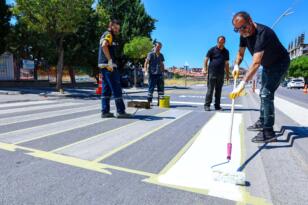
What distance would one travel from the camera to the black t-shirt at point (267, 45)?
3373 mm

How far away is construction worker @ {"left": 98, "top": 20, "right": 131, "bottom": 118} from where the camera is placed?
5637mm

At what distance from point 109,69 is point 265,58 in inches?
124

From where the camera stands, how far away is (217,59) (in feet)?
24.0

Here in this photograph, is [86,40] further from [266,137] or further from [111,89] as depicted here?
[266,137]

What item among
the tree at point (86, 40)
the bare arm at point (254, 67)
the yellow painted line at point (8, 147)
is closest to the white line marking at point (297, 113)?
the bare arm at point (254, 67)

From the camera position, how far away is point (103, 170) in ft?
8.95

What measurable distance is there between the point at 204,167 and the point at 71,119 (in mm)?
3533

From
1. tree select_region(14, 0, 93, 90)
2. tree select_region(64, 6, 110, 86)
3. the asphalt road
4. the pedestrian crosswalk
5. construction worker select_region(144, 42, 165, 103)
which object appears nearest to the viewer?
the asphalt road

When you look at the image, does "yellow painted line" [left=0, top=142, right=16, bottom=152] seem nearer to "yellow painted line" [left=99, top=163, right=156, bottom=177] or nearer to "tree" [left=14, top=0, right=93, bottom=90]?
"yellow painted line" [left=99, top=163, right=156, bottom=177]

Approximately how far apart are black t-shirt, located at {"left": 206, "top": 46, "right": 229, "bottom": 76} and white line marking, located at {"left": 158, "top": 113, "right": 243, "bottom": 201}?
10.6 feet

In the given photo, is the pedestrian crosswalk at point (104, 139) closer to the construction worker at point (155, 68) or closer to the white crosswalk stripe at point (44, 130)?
the white crosswalk stripe at point (44, 130)

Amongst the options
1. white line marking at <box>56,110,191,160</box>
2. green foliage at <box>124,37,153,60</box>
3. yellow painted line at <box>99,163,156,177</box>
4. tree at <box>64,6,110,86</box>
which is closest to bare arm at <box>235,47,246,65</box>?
white line marking at <box>56,110,191,160</box>

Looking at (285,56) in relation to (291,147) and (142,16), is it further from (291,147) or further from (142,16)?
(142,16)

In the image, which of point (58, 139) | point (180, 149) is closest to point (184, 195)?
point (180, 149)
